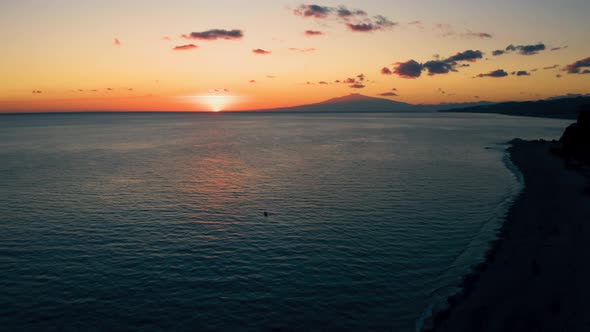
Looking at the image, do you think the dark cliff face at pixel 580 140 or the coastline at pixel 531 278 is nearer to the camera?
the coastline at pixel 531 278

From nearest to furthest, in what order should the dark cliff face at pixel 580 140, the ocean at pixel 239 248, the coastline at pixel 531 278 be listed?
1. the coastline at pixel 531 278
2. the ocean at pixel 239 248
3. the dark cliff face at pixel 580 140

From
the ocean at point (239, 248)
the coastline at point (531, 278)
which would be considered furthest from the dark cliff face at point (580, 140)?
the coastline at point (531, 278)

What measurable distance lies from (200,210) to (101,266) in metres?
18.9

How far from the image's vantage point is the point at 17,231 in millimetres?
41500

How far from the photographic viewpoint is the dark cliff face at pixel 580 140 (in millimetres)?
79812

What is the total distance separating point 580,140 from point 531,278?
7172 cm

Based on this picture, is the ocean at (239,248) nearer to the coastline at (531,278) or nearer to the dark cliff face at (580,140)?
the coastline at (531,278)

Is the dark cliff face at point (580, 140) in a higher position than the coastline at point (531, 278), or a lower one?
higher

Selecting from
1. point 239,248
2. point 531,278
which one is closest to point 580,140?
point 531,278

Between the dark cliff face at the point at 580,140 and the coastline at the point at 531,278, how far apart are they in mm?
38099

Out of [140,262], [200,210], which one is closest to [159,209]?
[200,210]

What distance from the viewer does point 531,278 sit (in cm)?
2909

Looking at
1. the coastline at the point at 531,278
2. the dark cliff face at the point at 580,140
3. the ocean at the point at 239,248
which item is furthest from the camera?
the dark cliff face at the point at 580,140

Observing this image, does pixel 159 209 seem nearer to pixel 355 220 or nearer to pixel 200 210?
pixel 200 210
